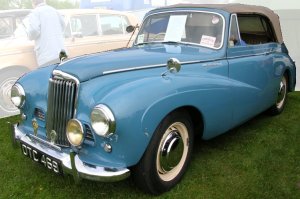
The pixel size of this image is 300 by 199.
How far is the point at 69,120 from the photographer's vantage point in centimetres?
252

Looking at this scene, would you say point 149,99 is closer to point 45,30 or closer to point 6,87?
point 45,30

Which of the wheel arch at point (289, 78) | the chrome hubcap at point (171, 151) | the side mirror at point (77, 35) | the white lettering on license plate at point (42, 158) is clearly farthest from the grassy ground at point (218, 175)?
the side mirror at point (77, 35)

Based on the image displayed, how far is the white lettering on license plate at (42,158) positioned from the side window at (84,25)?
3.28 metres

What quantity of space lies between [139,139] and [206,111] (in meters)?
→ 0.89

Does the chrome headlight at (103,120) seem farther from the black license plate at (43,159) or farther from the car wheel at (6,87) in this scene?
the car wheel at (6,87)

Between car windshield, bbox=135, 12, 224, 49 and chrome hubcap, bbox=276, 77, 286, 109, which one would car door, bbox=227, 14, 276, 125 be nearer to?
car windshield, bbox=135, 12, 224, 49

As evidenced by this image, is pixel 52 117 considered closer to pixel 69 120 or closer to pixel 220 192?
pixel 69 120

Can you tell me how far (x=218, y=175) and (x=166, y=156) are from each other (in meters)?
0.74

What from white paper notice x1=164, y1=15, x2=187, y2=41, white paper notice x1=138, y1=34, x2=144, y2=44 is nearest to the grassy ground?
white paper notice x1=164, y1=15, x2=187, y2=41

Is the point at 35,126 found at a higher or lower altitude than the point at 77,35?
lower

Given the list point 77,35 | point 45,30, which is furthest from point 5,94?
point 77,35

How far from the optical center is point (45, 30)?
17.7 ft

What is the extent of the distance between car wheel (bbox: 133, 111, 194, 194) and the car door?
80 cm

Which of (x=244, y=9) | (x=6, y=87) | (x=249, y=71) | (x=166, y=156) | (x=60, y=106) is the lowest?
(x=6, y=87)
